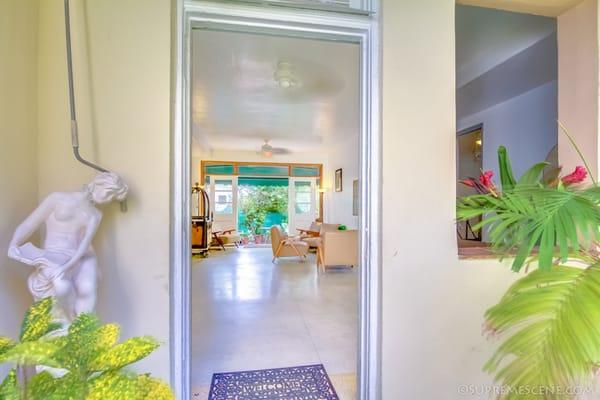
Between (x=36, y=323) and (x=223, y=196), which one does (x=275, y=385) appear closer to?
(x=36, y=323)

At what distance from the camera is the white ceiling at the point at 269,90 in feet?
9.00

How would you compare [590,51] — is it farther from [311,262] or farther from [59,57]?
[311,262]

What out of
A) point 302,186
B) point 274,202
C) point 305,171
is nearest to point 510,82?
point 305,171

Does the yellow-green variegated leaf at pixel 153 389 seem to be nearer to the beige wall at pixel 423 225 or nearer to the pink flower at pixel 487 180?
the beige wall at pixel 423 225

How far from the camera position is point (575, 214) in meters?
0.81

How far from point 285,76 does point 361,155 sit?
6.82 ft

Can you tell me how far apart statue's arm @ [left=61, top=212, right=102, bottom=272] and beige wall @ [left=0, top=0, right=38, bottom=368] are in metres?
0.32

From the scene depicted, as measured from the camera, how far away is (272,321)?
2902mm

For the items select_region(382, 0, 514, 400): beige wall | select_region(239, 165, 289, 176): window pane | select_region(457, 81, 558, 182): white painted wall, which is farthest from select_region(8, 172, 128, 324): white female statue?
select_region(239, 165, 289, 176): window pane

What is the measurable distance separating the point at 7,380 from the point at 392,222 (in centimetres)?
146

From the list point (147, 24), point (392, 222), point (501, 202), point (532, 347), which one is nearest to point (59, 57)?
→ point (147, 24)

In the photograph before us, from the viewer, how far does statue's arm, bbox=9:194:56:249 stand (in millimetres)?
1087

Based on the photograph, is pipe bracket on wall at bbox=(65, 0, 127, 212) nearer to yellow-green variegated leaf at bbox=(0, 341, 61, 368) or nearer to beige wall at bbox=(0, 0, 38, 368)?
beige wall at bbox=(0, 0, 38, 368)

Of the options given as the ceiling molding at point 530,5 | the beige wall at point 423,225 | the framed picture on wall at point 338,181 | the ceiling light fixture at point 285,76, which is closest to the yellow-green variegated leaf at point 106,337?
the beige wall at point 423,225
